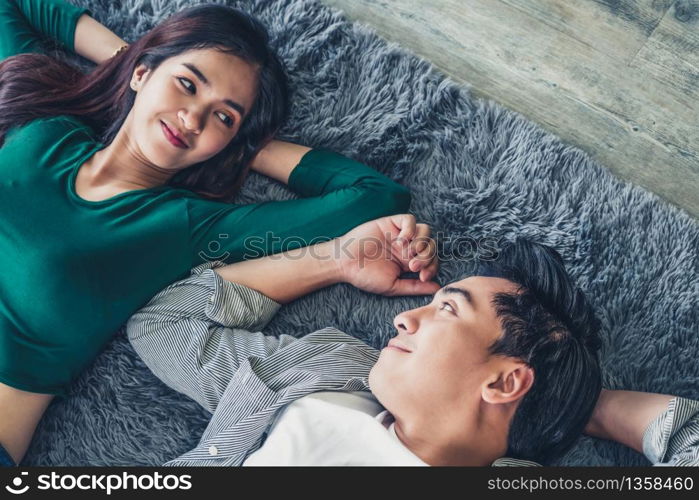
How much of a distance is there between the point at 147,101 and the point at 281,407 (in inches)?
27.2

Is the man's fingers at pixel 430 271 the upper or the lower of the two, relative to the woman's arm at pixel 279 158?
lower

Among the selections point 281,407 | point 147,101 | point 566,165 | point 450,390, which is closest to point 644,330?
point 566,165

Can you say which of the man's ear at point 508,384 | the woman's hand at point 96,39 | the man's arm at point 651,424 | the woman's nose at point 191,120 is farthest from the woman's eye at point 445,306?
the woman's hand at point 96,39

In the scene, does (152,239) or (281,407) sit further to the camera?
(152,239)

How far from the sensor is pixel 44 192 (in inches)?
53.4

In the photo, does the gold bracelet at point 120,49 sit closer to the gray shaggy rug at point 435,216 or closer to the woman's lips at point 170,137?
the gray shaggy rug at point 435,216

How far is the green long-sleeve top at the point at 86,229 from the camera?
1.31m

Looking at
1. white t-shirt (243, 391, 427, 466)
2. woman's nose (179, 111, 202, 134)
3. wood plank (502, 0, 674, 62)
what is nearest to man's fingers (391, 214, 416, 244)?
white t-shirt (243, 391, 427, 466)

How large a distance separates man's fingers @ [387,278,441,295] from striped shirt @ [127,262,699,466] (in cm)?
15

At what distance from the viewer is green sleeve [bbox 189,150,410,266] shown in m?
1.43

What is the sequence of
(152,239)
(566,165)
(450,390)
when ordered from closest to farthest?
(450,390) → (152,239) → (566,165)

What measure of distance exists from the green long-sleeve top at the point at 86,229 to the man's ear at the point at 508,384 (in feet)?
1.55

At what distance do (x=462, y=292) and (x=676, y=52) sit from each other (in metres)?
0.93

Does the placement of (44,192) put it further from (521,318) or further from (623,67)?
(623,67)
